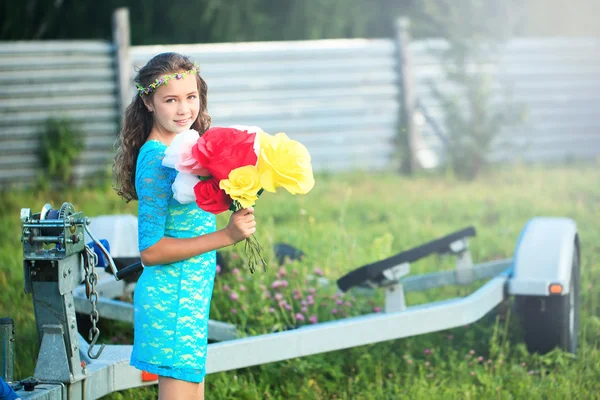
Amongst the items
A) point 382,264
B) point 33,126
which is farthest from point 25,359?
point 33,126

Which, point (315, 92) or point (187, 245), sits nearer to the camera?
point (187, 245)

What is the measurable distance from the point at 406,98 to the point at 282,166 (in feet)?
28.1

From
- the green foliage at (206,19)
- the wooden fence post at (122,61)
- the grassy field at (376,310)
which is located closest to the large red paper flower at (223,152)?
the grassy field at (376,310)

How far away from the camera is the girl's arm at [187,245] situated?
2.72 meters

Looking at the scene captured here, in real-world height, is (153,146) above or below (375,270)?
above

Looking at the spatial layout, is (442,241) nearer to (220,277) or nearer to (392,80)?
(220,277)

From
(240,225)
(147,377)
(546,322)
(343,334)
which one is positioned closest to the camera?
(240,225)

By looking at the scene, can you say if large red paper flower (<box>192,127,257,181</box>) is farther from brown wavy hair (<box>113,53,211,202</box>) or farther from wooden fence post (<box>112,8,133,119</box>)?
wooden fence post (<box>112,8,133,119</box>)

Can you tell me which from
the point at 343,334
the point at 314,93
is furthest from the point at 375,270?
the point at 314,93

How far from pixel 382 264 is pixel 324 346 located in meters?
0.67

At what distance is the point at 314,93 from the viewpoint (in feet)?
35.6

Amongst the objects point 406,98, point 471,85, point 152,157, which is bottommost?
point 152,157

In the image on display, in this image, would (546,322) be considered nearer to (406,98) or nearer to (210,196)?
(210,196)

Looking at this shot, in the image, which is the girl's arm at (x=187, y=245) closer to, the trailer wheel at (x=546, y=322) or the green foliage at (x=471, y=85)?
the trailer wheel at (x=546, y=322)
